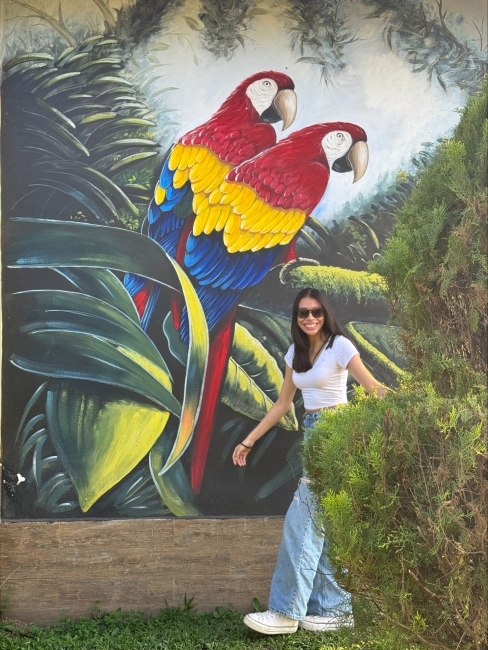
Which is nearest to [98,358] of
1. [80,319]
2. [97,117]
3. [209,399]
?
[80,319]

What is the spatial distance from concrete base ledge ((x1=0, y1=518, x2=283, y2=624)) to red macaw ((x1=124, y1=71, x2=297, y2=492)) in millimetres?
368

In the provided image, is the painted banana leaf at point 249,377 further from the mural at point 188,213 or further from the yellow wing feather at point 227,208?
the yellow wing feather at point 227,208

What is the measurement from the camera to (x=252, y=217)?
5.27 metres

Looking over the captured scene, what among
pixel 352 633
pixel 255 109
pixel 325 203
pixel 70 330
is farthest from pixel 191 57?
pixel 352 633

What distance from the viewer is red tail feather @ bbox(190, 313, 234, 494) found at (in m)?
5.10

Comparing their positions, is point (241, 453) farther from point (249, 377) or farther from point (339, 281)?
point (339, 281)

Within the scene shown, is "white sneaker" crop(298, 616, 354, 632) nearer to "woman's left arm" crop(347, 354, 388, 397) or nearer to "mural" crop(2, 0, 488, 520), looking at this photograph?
"mural" crop(2, 0, 488, 520)

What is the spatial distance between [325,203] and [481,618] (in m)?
3.06


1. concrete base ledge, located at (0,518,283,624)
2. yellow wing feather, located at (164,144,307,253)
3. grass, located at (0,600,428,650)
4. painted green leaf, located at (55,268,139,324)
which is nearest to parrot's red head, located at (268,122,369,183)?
yellow wing feather, located at (164,144,307,253)

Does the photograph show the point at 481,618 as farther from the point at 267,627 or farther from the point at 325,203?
the point at 325,203

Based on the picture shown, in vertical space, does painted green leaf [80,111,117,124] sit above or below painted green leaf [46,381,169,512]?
above

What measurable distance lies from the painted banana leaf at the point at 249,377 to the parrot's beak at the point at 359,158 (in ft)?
4.10

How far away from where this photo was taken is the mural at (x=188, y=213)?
197 inches

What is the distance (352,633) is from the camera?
3.22 m
